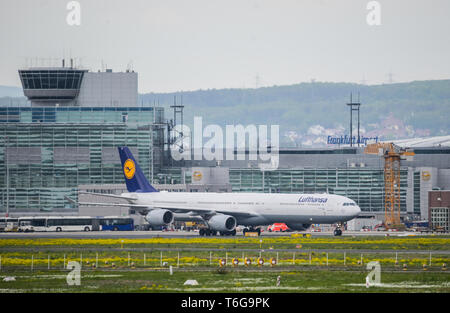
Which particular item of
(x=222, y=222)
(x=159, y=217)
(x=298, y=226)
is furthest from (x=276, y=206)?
(x=159, y=217)

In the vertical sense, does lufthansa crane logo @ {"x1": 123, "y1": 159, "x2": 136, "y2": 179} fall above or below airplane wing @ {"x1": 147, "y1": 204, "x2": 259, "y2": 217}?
above

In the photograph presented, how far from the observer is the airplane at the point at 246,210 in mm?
126500

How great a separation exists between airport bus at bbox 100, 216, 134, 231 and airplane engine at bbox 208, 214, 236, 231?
4850cm

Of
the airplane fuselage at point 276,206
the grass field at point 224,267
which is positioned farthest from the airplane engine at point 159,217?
the grass field at point 224,267

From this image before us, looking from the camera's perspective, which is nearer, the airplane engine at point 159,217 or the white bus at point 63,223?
the airplane engine at point 159,217

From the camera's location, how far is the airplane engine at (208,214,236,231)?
12719 cm

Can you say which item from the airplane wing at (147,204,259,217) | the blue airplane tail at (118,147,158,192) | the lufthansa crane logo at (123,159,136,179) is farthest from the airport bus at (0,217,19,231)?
the airplane wing at (147,204,259,217)

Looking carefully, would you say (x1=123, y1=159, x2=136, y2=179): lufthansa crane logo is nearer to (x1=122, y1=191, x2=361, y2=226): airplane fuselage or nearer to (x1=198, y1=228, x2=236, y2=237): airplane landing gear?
(x1=122, y1=191, x2=361, y2=226): airplane fuselage

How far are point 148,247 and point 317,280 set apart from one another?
137 ft

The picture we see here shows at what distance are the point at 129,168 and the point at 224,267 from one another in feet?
269

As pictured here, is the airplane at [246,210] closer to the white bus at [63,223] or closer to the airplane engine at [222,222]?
the airplane engine at [222,222]

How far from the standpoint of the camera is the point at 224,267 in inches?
2714
